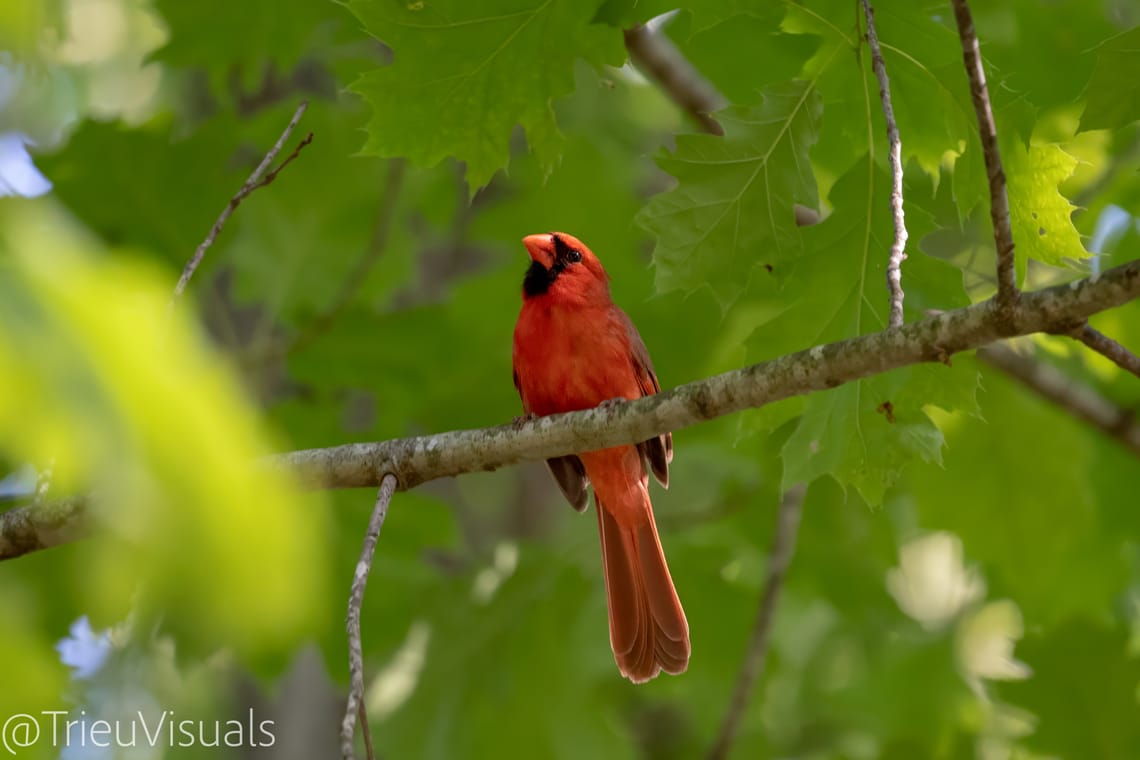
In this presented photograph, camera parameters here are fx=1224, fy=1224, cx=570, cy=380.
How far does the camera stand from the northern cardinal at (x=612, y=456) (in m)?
3.71

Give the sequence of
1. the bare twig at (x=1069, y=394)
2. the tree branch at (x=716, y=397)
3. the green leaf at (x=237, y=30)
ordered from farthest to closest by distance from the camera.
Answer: the bare twig at (x=1069, y=394)
the green leaf at (x=237, y=30)
the tree branch at (x=716, y=397)

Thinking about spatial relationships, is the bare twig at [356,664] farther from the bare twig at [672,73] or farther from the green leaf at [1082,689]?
the green leaf at [1082,689]

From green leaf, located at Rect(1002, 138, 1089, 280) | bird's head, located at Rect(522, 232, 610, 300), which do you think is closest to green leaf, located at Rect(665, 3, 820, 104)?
green leaf, located at Rect(1002, 138, 1089, 280)

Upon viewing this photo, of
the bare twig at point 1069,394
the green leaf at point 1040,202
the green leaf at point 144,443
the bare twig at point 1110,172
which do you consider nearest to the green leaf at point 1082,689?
the bare twig at point 1069,394

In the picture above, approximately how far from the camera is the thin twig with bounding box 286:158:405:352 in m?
4.16

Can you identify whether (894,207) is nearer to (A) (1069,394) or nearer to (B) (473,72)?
(B) (473,72)

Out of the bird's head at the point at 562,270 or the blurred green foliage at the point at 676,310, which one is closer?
the blurred green foliage at the point at 676,310

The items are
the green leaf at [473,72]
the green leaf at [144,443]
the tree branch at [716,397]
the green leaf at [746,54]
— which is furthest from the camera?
the green leaf at [746,54]

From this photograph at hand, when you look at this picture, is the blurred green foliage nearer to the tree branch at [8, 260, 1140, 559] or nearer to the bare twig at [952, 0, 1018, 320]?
the tree branch at [8, 260, 1140, 559]

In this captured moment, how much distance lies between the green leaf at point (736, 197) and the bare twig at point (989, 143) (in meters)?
0.73

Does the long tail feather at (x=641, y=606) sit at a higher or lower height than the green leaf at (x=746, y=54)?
lower

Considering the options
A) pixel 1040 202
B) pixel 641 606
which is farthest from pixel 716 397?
pixel 641 606

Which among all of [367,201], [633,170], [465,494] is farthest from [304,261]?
[465,494]

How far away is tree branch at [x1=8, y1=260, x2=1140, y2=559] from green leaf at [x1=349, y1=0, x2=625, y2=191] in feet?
2.19
